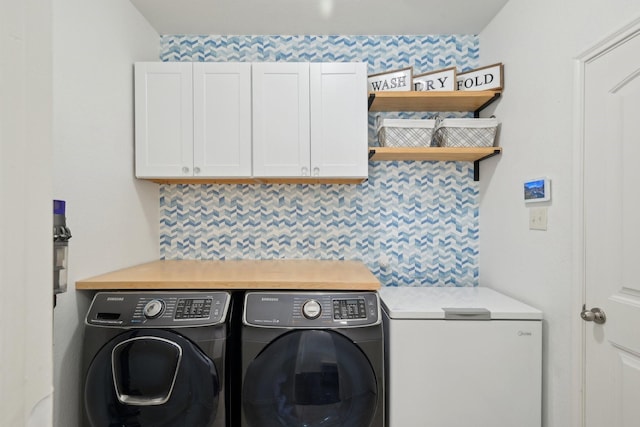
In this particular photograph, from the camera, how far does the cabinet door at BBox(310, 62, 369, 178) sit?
192 centimetres

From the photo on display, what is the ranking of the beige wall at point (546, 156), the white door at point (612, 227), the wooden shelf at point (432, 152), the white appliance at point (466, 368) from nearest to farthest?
the white door at point (612, 227) < the beige wall at point (546, 156) < the white appliance at point (466, 368) < the wooden shelf at point (432, 152)

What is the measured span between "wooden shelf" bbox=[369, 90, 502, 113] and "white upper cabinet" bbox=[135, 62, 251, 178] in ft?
2.67

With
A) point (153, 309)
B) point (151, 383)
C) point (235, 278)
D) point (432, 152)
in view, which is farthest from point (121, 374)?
point (432, 152)

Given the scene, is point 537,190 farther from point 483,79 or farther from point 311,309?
point 311,309

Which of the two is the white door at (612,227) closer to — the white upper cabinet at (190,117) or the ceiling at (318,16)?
the ceiling at (318,16)

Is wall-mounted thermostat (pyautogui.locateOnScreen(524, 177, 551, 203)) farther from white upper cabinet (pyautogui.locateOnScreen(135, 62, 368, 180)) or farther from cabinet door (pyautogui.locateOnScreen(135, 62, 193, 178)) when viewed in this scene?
cabinet door (pyautogui.locateOnScreen(135, 62, 193, 178))

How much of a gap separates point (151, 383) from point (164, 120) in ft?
4.56

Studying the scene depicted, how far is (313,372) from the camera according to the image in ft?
4.82

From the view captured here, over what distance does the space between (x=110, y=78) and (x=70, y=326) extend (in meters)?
1.25

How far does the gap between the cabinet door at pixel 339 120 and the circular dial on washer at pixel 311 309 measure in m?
0.76

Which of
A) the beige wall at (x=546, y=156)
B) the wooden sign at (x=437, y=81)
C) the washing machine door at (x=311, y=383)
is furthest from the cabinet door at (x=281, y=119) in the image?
the beige wall at (x=546, y=156)

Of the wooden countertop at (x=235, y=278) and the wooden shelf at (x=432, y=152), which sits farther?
the wooden shelf at (x=432, y=152)

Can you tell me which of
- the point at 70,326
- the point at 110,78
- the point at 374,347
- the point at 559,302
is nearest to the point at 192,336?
the point at 70,326

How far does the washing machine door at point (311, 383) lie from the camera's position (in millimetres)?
1467
